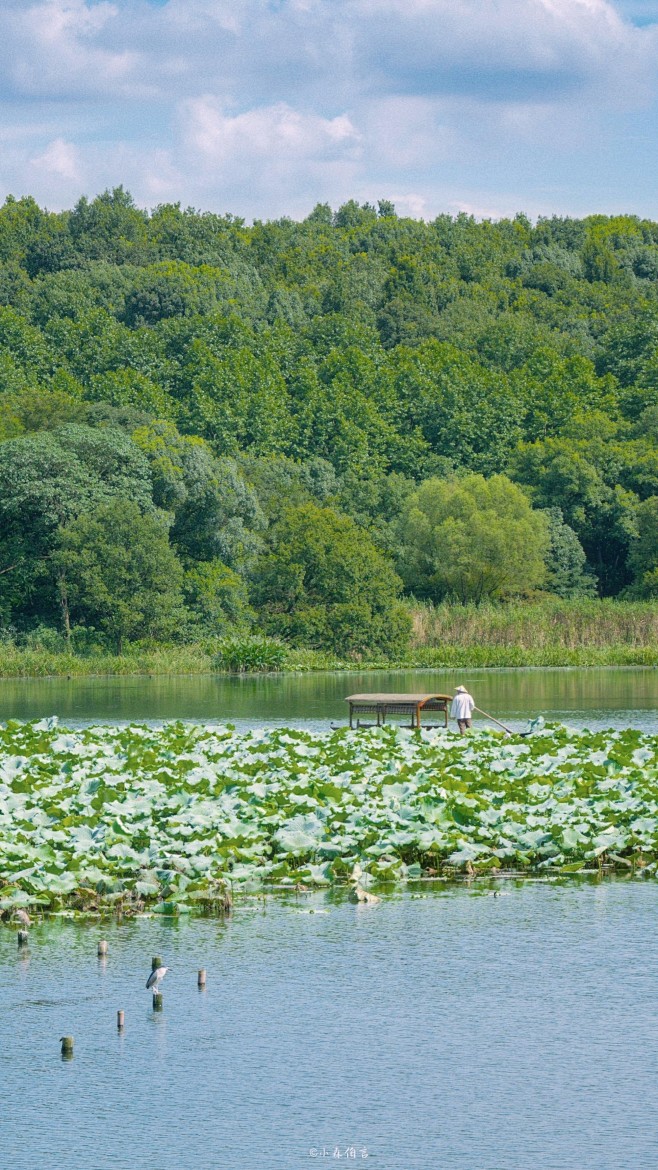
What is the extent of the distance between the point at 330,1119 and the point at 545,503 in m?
63.5

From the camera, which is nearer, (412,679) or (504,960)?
(504,960)

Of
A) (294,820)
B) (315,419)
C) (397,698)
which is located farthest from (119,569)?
(294,820)

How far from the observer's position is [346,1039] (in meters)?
9.09

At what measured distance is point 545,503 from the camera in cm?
7031

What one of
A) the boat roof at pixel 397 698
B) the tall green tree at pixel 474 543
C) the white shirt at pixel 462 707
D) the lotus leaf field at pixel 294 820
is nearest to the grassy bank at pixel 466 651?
the tall green tree at pixel 474 543

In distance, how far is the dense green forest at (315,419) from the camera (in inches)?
2135

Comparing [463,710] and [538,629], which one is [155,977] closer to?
[463,710]

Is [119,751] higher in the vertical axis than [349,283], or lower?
lower

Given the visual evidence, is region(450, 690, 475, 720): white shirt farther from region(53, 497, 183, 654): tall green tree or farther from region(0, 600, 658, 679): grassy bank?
region(53, 497, 183, 654): tall green tree

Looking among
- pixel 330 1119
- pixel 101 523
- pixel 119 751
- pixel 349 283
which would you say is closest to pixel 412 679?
pixel 101 523

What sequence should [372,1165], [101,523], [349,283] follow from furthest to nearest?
1. [349,283]
2. [101,523]
3. [372,1165]

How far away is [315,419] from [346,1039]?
70.9 meters

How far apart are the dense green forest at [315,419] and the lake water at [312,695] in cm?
754

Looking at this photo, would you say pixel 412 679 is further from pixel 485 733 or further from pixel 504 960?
pixel 504 960
